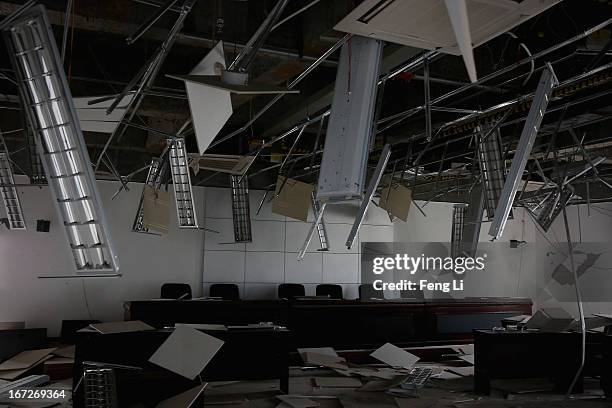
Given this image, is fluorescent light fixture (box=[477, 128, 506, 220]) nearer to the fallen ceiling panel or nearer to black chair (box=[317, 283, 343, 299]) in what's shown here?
the fallen ceiling panel

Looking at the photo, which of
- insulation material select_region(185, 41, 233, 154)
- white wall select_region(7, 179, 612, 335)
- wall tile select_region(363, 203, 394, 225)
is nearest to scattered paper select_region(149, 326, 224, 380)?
insulation material select_region(185, 41, 233, 154)

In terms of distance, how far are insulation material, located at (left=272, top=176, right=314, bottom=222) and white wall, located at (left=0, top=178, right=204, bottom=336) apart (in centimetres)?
374

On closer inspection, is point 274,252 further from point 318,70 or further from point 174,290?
point 318,70

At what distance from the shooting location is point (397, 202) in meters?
4.51

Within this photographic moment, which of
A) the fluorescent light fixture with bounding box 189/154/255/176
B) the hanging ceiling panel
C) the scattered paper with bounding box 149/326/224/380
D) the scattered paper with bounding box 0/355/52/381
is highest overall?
the fluorescent light fixture with bounding box 189/154/255/176

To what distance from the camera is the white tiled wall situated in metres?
8.59

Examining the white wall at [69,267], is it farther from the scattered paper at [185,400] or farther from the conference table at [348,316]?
the scattered paper at [185,400]

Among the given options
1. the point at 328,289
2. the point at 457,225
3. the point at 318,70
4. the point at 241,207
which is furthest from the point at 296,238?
the point at 318,70

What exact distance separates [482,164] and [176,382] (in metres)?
2.58

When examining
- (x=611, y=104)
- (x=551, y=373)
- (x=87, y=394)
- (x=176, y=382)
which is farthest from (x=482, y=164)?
(x=87, y=394)

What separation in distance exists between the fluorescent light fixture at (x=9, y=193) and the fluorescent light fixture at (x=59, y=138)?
3.20 metres

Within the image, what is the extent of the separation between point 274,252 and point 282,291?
0.75 meters

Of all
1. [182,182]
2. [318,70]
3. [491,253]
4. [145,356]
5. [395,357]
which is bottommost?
[395,357]

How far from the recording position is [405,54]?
331 cm
